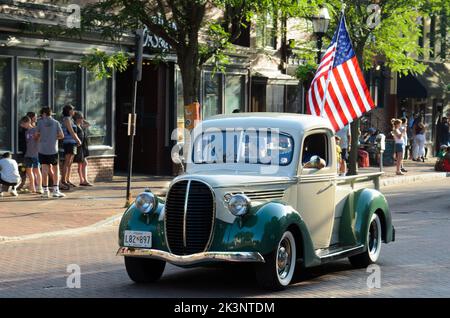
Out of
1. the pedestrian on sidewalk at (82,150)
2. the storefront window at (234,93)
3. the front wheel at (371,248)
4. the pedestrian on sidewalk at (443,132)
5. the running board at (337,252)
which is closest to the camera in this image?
the running board at (337,252)

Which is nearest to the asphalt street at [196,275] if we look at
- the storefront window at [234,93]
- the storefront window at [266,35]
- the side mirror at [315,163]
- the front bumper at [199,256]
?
the front bumper at [199,256]

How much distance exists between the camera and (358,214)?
1214cm

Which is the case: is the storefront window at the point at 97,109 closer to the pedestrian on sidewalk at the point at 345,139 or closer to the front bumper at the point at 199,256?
the pedestrian on sidewalk at the point at 345,139

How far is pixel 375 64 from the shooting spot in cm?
4041

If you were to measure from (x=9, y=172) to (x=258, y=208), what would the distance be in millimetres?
11065

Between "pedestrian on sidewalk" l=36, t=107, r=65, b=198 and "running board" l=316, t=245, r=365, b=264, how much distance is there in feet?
33.4

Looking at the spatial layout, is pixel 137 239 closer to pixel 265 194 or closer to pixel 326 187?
pixel 265 194

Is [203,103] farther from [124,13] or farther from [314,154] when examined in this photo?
[314,154]

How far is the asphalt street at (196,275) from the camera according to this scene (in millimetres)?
10352

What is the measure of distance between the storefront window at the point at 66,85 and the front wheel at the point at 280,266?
13851mm

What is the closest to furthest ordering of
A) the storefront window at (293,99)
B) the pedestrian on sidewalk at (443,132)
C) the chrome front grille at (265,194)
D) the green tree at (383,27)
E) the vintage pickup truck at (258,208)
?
the vintage pickup truck at (258,208), the chrome front grille at (265,194), the green tree at (383,27), the storefront window at (293,99), the pedestrian on sidewalk at (443,132)

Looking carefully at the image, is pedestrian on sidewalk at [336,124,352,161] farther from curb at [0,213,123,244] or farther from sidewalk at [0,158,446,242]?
curb at [0,213,123,244]

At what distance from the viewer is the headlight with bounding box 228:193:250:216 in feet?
33.3

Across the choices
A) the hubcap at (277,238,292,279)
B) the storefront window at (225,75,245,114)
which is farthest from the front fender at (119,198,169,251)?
the storefront window at (225,75,245,114)
